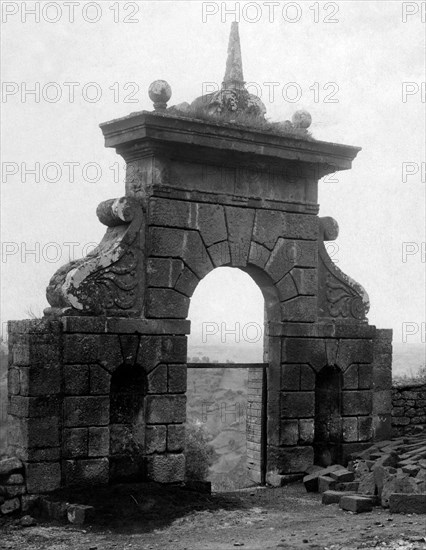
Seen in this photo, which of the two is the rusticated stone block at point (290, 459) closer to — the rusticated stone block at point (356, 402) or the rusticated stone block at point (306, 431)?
the rusticated stone block at point (306, 431)

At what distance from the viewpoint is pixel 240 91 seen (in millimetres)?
12938

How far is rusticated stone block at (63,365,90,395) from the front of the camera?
11.1 metres

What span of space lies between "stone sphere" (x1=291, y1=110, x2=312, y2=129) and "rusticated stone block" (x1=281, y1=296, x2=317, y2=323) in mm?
2329

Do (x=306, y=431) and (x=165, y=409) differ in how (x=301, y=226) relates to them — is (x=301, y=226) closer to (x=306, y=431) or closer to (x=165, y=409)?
(x=306, y=431)

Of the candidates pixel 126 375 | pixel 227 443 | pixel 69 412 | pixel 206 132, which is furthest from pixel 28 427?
pixel 227 443

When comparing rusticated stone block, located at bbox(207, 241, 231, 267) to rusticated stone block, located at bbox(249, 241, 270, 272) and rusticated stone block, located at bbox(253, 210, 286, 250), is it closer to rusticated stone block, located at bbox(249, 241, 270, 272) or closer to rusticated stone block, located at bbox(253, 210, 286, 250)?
rusticated stone block, located at bbox(249, 241, 270, 272)

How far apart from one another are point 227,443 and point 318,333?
18.4 meters

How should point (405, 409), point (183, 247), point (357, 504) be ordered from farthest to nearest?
point (405, 409), point (183, 247), point (357, 504)

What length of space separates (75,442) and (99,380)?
746mm

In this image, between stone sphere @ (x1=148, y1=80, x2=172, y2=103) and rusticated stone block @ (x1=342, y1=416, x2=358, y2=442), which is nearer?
stone sphere @ (x1=148, y1=80, x2=172, y2=103)

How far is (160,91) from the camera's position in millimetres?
11914

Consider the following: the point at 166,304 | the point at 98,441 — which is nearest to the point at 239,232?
the point at 166,304

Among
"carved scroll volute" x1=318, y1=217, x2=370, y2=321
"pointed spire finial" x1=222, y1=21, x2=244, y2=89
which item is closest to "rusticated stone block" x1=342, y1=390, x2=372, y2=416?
"carved scroll volute" x1=318, y1=217, x2=370, y2=321

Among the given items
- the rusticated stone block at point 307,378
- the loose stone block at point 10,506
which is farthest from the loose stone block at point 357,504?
the loose stone block at point 10,506
